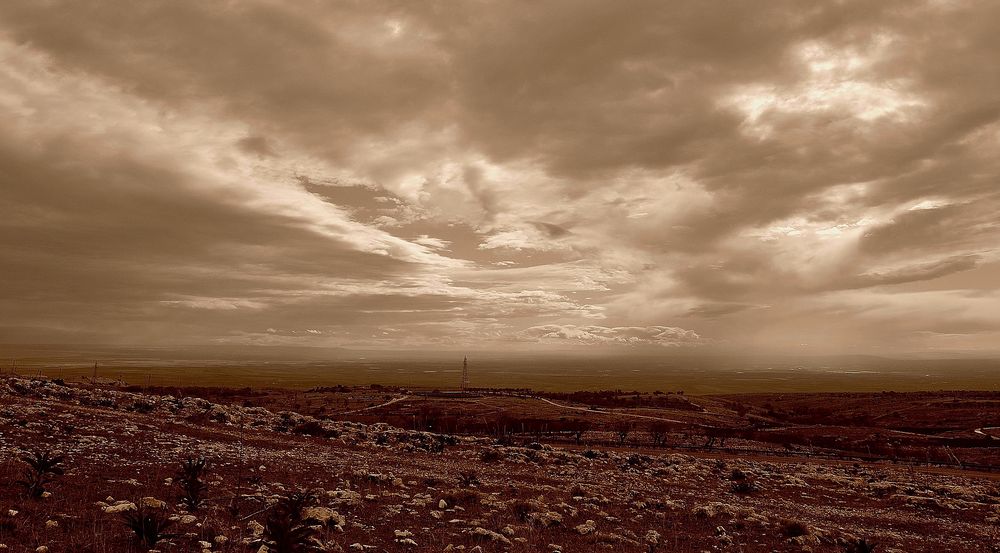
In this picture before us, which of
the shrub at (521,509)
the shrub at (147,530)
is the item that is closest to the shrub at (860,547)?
the shrub at (521,509)

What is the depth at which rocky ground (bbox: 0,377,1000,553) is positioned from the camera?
15.7m

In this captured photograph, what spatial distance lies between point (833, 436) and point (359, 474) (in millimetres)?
90441

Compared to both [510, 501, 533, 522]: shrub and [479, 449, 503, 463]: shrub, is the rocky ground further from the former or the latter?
[479, 449, 503, 463]: shrub

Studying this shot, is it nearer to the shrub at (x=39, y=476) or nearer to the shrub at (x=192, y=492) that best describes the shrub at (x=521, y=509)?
the shrub at (x=192, y=492)

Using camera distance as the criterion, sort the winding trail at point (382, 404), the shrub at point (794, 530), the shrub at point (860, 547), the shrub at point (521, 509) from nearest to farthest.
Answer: the shrub at point (860, 547) → the shrub at point (521, 509) → the shrub at point (794, 530) → the winding trail at point (382, 404)

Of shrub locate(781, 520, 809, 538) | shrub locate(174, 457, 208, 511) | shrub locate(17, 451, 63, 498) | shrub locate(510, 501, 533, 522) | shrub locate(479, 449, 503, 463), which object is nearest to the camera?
shrub locate(17, 451, 63, 498)

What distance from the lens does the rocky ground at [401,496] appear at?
51.4ft

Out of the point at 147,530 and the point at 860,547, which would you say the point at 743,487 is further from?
the point at 147,530

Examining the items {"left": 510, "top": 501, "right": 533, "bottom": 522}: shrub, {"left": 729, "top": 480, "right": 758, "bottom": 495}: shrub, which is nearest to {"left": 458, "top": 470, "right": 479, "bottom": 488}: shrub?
{"left": 510, "top": 501, "right": 533, "bottom": 522}: shrub

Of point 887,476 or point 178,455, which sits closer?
point 178,455

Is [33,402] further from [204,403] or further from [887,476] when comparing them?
[887,476]

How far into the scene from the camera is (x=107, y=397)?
45.8 m

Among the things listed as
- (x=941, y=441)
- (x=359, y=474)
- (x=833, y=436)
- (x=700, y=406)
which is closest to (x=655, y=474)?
(x=359, y=474)

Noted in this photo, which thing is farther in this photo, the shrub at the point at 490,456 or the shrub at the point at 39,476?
the shrub at the point at 490,456
